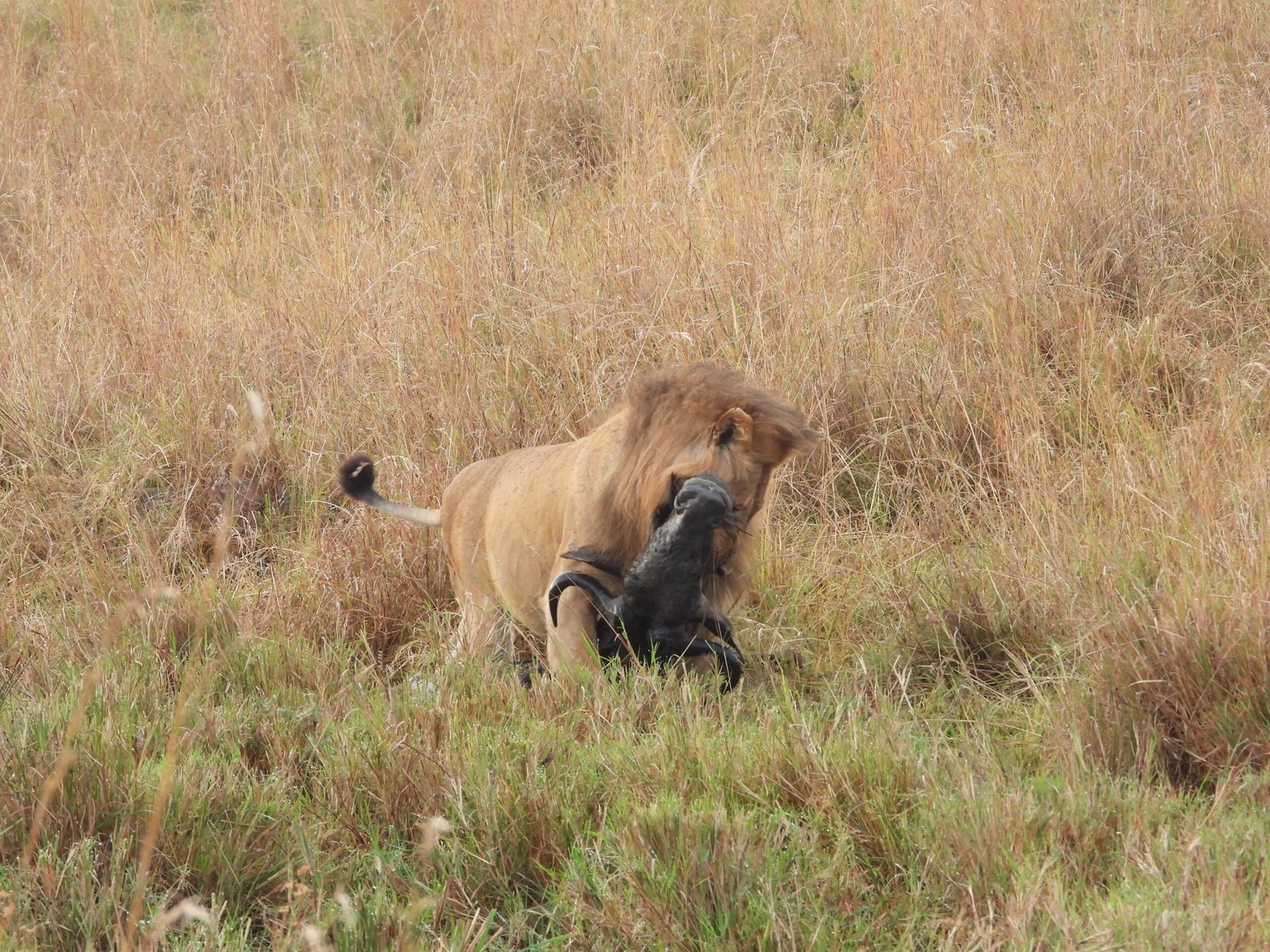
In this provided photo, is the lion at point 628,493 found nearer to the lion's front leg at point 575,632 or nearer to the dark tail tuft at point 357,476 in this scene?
the lion's front leg at point 575,632

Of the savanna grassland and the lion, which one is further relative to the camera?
the lion

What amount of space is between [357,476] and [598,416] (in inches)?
28.2

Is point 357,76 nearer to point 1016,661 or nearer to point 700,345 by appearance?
point 700,345

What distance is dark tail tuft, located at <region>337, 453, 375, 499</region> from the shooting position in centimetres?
416

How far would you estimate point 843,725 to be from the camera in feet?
10.7

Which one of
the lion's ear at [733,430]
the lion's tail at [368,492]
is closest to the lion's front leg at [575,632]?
the lion's ear at [733,430]

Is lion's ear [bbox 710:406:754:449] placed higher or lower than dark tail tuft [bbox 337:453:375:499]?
higher

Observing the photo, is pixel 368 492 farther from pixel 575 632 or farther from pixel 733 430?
pixel 733 430

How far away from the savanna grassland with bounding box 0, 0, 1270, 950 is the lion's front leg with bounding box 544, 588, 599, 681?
0.11 m

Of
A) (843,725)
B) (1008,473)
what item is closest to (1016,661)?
(843,725)

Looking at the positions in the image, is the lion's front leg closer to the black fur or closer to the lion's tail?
the black fur

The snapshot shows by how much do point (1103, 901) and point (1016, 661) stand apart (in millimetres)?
1180

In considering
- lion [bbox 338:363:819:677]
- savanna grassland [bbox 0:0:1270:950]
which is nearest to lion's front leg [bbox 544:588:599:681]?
lion [bbox 338:363:819:677]

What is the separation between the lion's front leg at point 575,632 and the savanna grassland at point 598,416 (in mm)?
110
